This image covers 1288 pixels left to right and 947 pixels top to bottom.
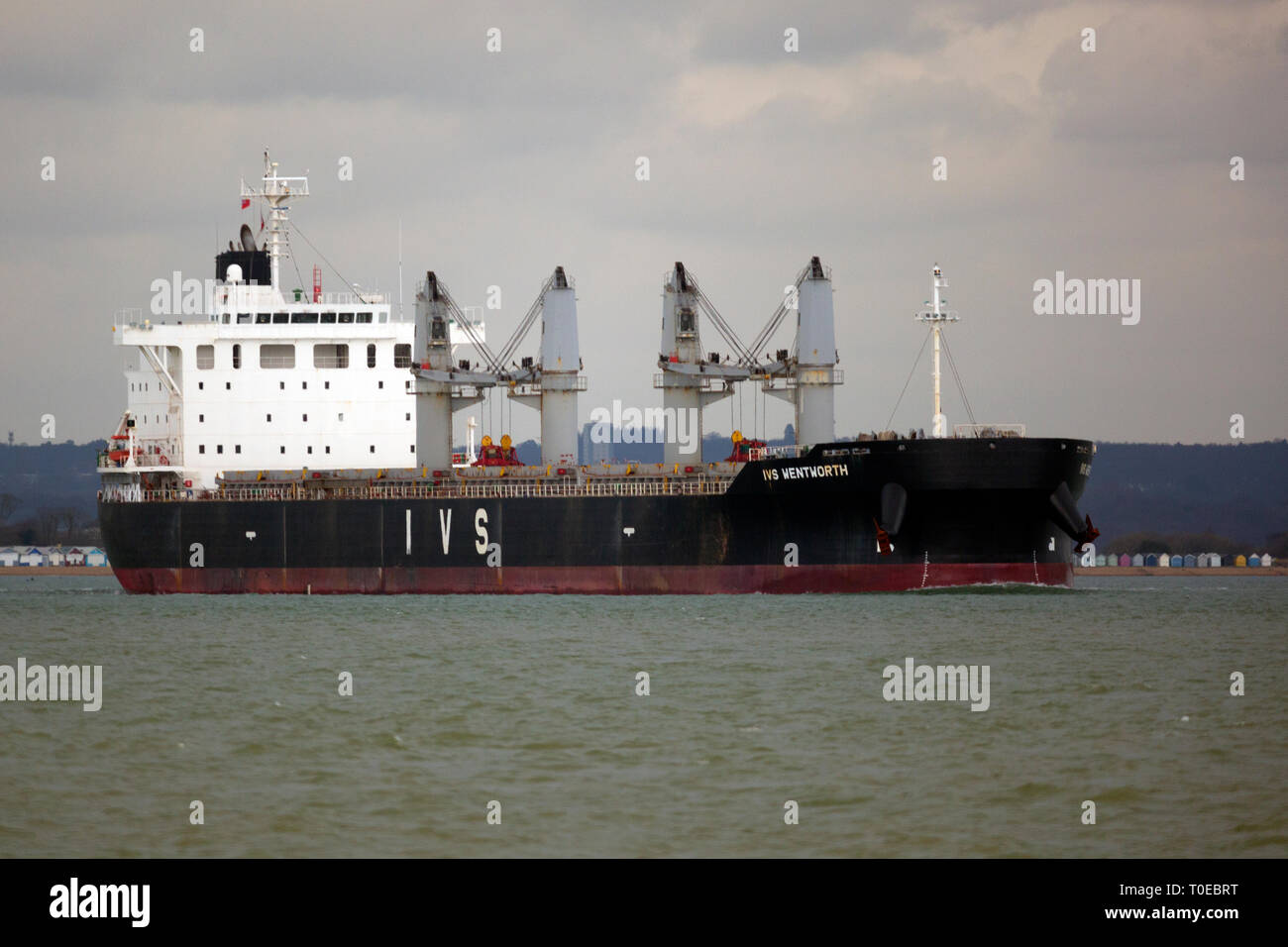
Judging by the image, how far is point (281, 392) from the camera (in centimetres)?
5028

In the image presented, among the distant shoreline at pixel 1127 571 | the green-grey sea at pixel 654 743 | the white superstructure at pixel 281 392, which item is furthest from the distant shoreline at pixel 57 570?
the green-grey sea at pixel 654 743

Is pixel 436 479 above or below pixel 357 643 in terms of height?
above

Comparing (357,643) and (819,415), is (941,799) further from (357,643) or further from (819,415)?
(819,415)

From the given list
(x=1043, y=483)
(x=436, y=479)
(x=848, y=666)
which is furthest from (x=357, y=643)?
(x=1043, y=483)

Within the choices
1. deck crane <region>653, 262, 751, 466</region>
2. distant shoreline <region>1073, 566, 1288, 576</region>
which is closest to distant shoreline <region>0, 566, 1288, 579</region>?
distant shoreline <region>1073, 566, 1288, 576</region>

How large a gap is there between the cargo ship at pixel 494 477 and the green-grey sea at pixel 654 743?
427cm

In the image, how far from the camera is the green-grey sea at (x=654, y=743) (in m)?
14.6

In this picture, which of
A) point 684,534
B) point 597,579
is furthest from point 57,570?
point 684,534

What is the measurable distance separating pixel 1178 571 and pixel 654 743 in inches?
4389

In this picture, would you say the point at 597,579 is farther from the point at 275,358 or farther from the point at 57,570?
the point at 57,570

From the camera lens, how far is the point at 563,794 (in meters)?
16.3

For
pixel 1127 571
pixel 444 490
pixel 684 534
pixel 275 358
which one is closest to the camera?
pixel 684 534
